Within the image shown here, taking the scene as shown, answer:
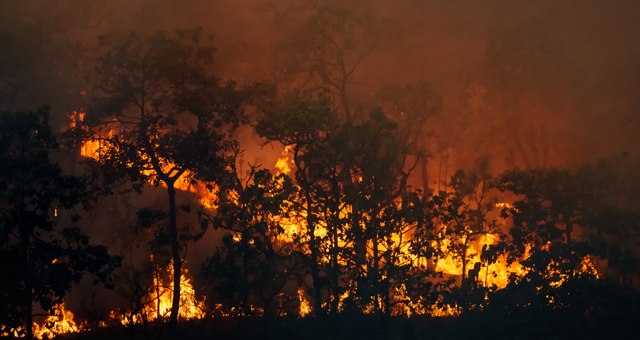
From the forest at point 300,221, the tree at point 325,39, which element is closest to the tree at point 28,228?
the forest at point 300,221

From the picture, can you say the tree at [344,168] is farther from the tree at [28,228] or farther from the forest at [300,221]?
the tree at [28,228]

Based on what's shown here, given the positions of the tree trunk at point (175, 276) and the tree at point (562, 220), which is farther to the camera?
the tree at point (562, 220)

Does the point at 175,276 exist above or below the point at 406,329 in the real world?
above

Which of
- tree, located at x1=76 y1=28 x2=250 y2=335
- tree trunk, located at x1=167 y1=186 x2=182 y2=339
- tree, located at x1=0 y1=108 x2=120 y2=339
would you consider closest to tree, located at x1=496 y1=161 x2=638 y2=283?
tree, located at x1=76 y1=28 x2=250 y2=335

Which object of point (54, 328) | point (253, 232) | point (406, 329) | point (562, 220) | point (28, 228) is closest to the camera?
point (28, 228)

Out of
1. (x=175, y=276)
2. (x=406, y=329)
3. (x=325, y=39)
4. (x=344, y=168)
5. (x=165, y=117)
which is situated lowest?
(x=406, y=329)

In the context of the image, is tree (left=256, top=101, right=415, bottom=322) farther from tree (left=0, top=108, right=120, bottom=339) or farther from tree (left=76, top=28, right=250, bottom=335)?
tree (left=0, top=108, right=120, bottom=339)

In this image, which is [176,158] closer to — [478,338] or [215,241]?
[478,338]

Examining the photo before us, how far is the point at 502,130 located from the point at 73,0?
34.2 meters

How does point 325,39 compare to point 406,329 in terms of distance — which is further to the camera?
point 325,39

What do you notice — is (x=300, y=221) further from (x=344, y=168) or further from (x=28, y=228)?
(x=28, y=228)

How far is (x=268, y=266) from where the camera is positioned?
2120 centimetres

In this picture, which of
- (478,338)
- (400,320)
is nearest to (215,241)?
(400,320)

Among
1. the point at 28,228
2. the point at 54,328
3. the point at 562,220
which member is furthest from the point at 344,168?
the point at 54,328
